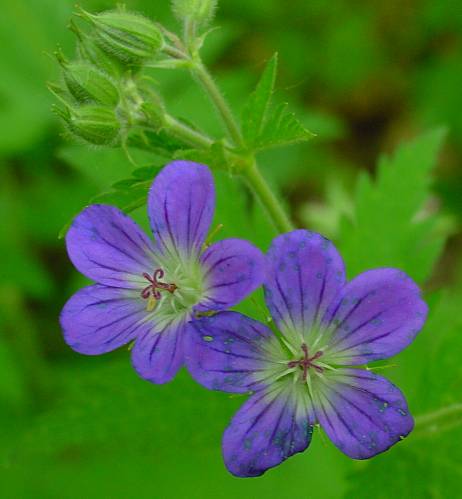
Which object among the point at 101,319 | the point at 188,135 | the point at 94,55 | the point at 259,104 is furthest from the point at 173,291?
the point at 94,55

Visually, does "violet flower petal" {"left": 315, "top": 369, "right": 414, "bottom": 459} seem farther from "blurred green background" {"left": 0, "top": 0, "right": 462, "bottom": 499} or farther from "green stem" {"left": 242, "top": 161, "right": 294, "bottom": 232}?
"green stem" {"left": 242, "top": 161, "right": 294, "bottom": 232}

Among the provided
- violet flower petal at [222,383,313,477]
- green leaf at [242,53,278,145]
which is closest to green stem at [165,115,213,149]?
green leaf at [242,53,278,145]

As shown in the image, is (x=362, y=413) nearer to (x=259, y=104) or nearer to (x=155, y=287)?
(x=155, y=287)

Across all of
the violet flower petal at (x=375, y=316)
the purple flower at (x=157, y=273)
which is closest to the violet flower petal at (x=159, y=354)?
the purple flower at (x=157, y=273)

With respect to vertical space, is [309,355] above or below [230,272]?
below

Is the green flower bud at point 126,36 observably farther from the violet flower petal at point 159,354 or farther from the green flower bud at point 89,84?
the violet flower petal at point 159,354

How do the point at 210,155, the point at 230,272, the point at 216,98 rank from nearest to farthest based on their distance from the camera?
the point at 230,272 → the point at 210,155 → the point at 216,98

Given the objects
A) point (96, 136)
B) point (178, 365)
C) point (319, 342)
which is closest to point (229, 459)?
point (178, 365)
